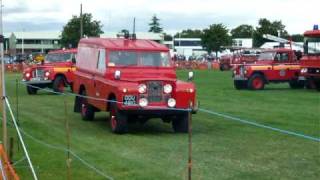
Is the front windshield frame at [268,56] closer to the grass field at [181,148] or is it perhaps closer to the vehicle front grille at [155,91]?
the grass field at [181,148]

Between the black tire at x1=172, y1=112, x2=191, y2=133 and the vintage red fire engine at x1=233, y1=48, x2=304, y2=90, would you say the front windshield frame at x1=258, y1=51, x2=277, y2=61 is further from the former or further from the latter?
the black tire at x1=172, y1=112, x2=191, y2=133

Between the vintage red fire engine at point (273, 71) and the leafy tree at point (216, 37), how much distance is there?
6286cm

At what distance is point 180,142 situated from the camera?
12805 millimetres

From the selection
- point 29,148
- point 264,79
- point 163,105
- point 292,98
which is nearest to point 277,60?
point 264,79

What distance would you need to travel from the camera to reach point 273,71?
30.9m

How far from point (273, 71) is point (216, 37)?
64.2 meters

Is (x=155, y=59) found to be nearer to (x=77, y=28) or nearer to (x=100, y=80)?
(x=100, y=80)

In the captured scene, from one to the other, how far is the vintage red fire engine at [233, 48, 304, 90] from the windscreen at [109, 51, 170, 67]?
51.8 feet

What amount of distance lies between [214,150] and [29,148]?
3232mm

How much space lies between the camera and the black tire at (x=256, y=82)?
3088 centimetres

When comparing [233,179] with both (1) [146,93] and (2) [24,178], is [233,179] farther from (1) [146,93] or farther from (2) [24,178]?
(1) [146,93]

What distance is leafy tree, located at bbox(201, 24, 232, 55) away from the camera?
94.1 metres

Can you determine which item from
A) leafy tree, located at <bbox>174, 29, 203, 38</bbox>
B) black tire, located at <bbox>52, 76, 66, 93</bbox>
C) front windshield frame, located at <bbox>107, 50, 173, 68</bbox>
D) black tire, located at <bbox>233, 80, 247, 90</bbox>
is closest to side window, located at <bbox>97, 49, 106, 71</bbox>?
front windshield frame, located at <bbox>107, 50, 173, 68</bbox>

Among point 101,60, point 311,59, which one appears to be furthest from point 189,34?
point 101,60
